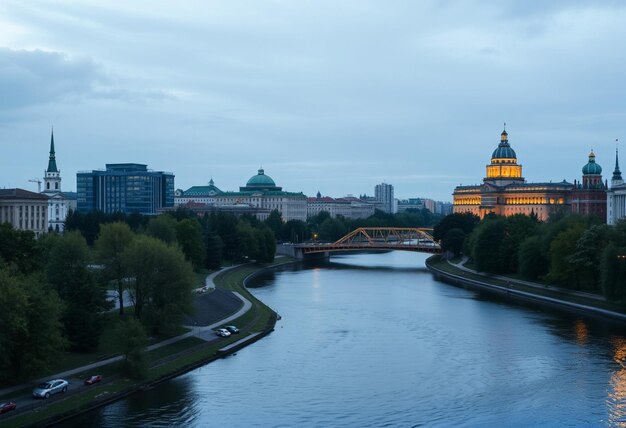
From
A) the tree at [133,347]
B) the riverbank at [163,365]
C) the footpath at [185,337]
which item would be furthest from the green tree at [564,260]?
the tree at [133,347]

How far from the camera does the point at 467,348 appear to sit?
160 ft

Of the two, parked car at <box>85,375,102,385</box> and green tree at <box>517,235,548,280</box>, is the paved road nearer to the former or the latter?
parked car at <box>85,375,102,385</box>

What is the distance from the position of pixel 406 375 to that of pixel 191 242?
45.5 m

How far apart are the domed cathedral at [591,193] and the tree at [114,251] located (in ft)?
410

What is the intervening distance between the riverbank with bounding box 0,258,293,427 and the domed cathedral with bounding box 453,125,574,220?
11501cm

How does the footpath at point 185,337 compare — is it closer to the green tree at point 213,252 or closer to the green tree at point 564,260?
the green tree at point 213,252

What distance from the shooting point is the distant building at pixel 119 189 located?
189750 millimetres

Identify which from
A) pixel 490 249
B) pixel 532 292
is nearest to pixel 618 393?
pixel 532 292

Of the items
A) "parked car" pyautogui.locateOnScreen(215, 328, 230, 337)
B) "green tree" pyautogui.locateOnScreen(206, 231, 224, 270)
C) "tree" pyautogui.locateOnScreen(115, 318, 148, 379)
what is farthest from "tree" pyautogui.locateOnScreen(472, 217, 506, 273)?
"tree" pyautogui.locateOnScreen(115, 318, 148, 379)

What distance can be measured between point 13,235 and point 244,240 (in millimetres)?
55262

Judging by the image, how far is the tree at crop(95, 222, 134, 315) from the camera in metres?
50.2

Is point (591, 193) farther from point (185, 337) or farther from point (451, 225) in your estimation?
point (185, 337)

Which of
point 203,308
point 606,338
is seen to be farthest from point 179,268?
point 606,338

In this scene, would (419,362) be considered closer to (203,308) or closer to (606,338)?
(606,338)
